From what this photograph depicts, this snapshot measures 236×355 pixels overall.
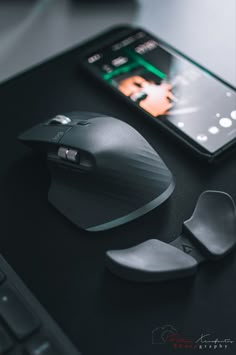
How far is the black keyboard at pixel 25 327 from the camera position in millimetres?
401

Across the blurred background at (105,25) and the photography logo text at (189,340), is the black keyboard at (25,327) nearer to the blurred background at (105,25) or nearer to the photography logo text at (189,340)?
the photography logo text at (189,340)

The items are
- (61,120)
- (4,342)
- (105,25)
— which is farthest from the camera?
(105,25)

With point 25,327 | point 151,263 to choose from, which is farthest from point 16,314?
point 151,263

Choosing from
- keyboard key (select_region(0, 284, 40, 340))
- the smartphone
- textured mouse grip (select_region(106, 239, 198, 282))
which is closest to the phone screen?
the smartphone

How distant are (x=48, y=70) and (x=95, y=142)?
0.64 ft

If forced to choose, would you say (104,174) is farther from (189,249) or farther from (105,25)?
(105,25)

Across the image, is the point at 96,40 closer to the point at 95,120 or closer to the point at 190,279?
the point at 95,120

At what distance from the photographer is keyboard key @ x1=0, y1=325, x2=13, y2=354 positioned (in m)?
0.40

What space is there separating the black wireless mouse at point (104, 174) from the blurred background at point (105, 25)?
0.63 ft

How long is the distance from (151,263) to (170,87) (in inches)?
8.8

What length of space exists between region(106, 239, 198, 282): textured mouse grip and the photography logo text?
4cm

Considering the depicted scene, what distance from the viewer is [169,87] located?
0.59 metres

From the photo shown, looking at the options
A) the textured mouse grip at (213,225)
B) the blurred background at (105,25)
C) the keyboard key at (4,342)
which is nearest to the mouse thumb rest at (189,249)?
the textured mouse grip at (213,225)

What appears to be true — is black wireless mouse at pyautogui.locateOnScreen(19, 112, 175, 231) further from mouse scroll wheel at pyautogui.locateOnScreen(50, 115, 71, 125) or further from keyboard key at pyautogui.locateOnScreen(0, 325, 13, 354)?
keyboard key at pyautogui.locateOnScreen(0, 325, 13, 354)
